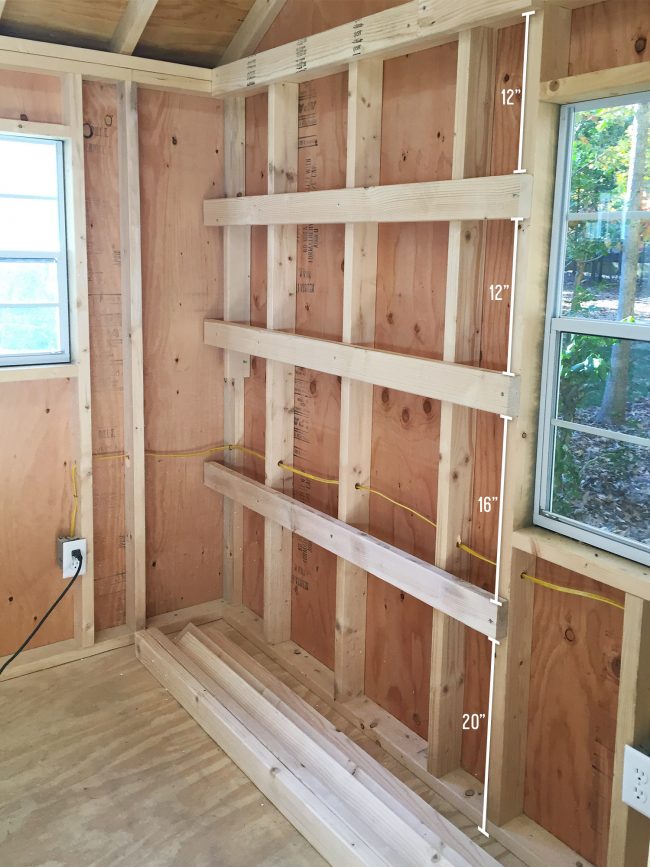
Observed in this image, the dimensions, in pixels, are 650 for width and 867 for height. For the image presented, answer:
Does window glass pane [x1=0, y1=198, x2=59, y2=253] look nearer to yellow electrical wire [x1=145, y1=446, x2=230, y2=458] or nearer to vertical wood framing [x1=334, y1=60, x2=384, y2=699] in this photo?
yellow electrical wire [x1=145, y1=446, x2=230, y2=458]

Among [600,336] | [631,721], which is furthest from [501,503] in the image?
[631,721]

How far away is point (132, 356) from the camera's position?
3.34 meters

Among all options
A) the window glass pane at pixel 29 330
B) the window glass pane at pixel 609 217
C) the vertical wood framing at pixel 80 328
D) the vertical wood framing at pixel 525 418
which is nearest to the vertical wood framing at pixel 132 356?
the vertical wood framing at pixel 80 328

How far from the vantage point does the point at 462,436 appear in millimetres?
2482

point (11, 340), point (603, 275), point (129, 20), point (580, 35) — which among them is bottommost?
point (11, 340)

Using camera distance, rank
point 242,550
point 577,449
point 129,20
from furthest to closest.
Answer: point 242,550 → point 129,20 → point 577,449

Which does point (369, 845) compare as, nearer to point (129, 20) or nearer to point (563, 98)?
point (563, 98)

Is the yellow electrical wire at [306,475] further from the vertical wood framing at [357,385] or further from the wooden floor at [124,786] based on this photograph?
the wooden floor at [124,786]

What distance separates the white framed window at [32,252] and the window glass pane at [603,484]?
1.98 metres

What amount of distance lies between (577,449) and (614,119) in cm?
82

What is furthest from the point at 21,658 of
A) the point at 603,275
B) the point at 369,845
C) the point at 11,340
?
the point at 603,275

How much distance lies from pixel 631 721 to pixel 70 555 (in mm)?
2181

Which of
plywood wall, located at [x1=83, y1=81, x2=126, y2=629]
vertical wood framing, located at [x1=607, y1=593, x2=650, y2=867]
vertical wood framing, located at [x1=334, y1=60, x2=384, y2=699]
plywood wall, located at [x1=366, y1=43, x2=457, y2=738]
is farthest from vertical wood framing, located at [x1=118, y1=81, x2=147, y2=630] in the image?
vertical wood framing, located at [x1=607, y1=593, x2=650, y2=867]

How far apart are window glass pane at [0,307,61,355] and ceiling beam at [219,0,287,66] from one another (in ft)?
4.08
